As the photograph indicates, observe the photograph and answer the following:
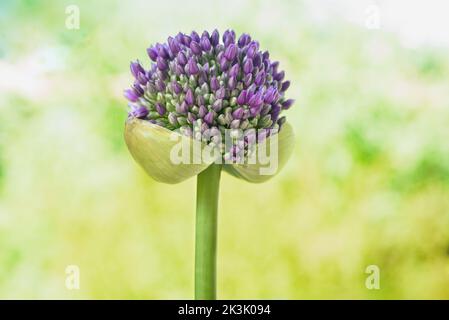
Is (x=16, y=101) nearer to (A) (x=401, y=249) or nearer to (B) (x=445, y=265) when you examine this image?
(A) (x=401, y=249)

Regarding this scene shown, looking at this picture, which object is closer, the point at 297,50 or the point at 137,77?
the point at 137,77

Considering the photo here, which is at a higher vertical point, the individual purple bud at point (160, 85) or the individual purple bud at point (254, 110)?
the individual purple bud at point (160, 85)

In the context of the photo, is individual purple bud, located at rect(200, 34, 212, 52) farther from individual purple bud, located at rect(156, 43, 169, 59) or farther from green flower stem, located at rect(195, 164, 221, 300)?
green flower stem, located at rect(195, 164, 221, 300)

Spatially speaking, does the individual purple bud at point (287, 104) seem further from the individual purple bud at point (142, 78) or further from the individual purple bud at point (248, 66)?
the individual purple bud at point (142, 78)

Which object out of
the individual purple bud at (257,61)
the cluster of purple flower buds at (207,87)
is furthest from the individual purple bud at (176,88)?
the individual purple bud at (257,61)

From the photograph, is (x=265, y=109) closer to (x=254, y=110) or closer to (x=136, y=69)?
(x=254, y=110)

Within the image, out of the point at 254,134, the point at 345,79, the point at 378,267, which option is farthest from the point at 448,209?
the point at 254,134

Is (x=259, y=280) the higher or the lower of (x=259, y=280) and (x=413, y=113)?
the lower
